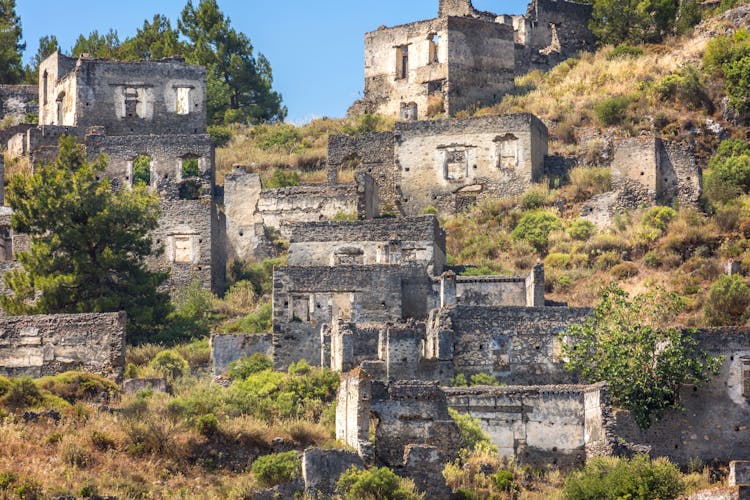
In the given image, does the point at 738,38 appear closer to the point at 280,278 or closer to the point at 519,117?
the point at 519,117

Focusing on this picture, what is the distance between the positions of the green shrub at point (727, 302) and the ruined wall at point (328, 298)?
8652mm

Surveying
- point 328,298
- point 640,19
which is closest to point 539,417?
point 328,298

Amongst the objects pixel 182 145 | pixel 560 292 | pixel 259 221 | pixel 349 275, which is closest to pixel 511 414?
pixel 349 275

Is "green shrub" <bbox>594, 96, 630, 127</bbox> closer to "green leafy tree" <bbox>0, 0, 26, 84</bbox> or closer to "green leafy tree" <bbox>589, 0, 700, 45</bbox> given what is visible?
"green leafy tree" <bbox>589, 0, 700, 45</bbox>

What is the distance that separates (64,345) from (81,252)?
21.5 feet

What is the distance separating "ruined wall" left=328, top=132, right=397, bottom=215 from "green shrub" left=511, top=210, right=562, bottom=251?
19.4 ft

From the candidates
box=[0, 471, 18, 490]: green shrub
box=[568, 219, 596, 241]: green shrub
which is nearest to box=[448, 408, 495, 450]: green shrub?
box=[0, 471, 18, 490]: green shrub

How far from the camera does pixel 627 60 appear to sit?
7125 cm

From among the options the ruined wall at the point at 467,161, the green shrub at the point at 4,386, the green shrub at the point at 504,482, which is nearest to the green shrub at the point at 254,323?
the green shrub at the point at 4,386

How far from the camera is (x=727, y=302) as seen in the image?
47531mm

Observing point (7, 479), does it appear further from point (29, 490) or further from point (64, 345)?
point (64, 345)

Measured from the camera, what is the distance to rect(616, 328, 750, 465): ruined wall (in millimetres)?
40031

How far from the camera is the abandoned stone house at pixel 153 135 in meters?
53.7

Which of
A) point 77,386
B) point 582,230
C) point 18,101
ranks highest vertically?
point 18,101
